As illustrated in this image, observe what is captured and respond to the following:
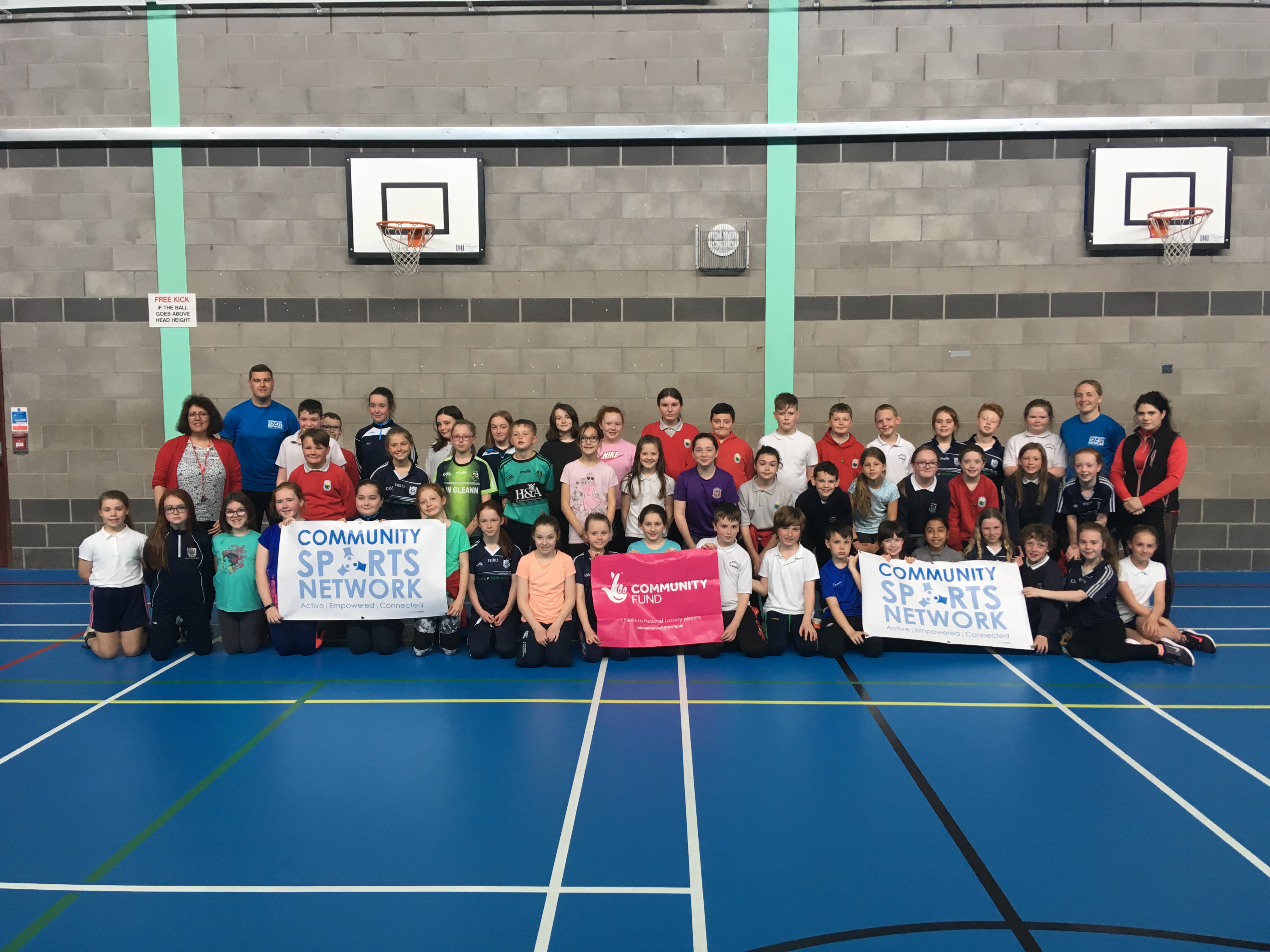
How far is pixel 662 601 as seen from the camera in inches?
248

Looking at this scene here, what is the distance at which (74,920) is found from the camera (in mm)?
3047

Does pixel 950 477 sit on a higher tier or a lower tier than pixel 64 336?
lower

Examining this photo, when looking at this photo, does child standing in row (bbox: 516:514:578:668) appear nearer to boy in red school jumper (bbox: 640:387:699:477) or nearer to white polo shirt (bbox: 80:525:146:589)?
boy in red school jumper (bbox: 640:387:699:477)

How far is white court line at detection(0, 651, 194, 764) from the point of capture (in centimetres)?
453

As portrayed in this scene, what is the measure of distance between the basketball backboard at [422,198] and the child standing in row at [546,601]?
421cm

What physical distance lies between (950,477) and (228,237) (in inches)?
332

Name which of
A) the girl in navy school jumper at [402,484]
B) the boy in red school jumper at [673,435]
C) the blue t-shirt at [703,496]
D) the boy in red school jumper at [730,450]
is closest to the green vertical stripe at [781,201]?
the boy in red school jumper at [730,450]

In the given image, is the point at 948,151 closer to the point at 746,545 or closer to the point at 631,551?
the point at 746,545

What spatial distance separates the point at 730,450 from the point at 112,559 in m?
5.43

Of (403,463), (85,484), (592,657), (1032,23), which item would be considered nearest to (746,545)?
(592,657)

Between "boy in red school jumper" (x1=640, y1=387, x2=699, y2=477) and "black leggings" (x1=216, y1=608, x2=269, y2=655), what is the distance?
12.4 feet

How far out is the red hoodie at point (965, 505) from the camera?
6.79 metres

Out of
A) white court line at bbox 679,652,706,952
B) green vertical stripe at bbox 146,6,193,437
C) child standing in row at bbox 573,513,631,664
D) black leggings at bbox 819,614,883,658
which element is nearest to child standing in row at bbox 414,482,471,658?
child standing in row at bbox 573,513,631,664

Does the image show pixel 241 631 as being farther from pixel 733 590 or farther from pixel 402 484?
pixel 733 590
